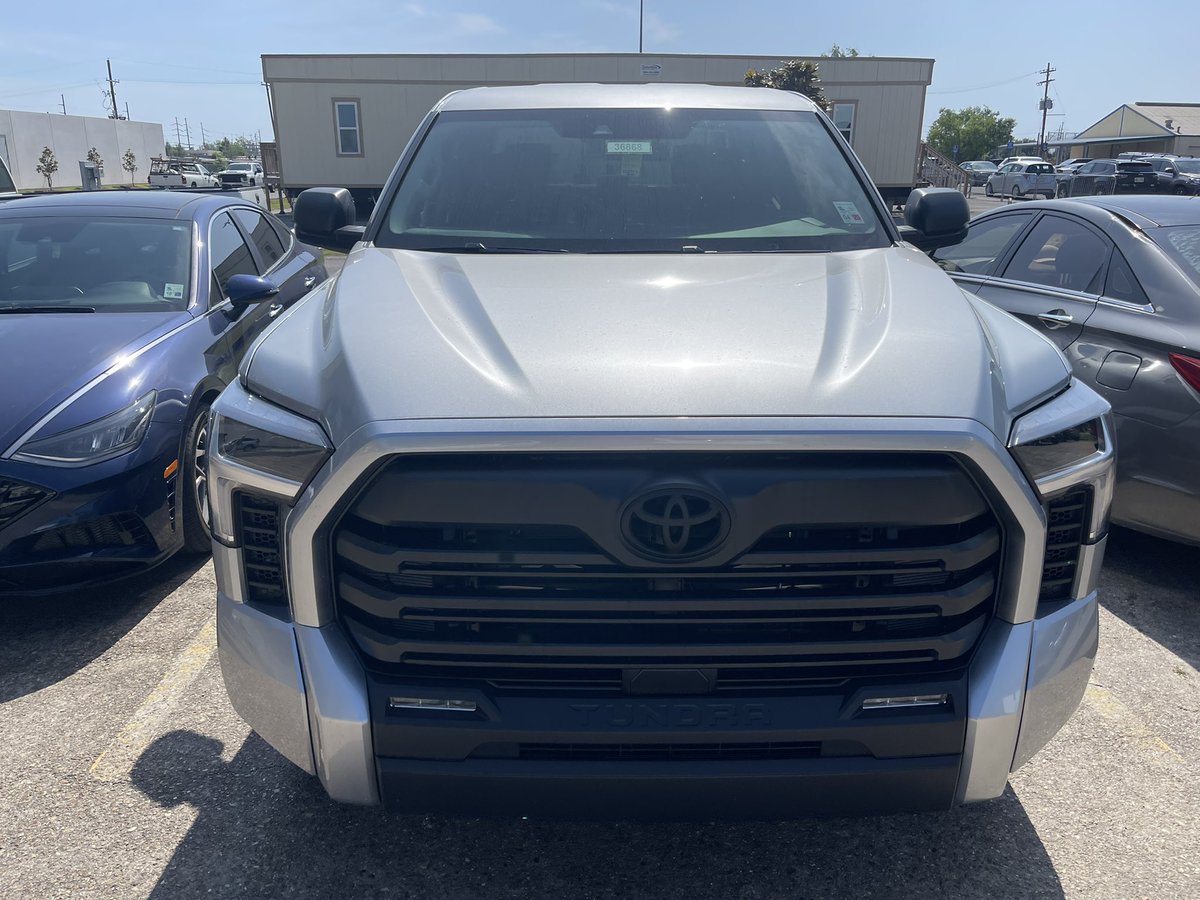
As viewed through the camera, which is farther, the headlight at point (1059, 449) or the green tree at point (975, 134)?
the green tree at point (975, 134)

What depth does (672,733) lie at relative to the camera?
6.37 feet

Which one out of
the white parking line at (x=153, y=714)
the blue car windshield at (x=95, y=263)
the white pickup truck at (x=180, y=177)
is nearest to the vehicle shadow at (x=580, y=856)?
the white parking line at (x=153, y=714)

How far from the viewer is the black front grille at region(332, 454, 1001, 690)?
1884 mm

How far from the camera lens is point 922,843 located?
2566 mm

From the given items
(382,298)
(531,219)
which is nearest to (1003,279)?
(531,219)

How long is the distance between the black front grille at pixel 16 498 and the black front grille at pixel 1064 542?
11.0 ft

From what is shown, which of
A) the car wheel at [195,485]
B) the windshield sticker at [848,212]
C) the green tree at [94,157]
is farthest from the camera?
the green tree at [94,157]

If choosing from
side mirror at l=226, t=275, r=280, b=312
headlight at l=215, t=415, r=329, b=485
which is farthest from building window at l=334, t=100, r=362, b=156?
headlight at l=215, t=415, r=329, b=485

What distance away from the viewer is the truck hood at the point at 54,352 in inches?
146

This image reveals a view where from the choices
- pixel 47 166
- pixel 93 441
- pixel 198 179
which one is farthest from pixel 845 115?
pixel 47 166

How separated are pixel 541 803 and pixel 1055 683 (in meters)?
1.13

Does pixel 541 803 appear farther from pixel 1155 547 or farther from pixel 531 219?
pixel 1155 547

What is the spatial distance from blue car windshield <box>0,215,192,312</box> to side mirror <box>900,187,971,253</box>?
3367mm

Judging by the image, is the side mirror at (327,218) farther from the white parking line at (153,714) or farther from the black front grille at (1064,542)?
the black front grille at (1064,542)
